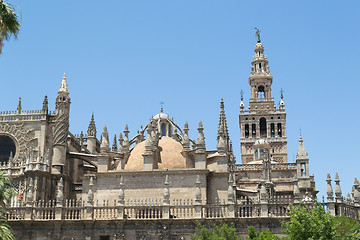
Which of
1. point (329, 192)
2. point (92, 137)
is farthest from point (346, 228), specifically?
point (92, 137)

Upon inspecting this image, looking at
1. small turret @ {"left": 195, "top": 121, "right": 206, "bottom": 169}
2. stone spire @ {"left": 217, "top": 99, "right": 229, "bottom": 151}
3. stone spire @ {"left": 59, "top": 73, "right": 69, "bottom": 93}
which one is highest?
stone spire @ {"left": 59, "top": 73, "right": 69, "bottom": 93}

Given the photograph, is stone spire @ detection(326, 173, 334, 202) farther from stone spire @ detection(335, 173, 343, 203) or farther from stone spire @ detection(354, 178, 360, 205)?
stone spire @ detection(354, 178, 360, 205)

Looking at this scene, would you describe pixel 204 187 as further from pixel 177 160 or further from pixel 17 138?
pixel 17 138

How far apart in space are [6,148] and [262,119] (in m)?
40.8

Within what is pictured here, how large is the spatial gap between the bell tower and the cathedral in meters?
28.9

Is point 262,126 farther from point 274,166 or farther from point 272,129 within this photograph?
point 274,166

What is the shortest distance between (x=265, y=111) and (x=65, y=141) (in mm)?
38902

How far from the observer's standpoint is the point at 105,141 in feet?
134

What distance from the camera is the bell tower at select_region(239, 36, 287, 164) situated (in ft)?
246

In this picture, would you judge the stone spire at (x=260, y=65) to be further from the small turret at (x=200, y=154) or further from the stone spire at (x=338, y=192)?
the small turret at (x=200, y=154)

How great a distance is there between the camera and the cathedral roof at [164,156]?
4038 cm

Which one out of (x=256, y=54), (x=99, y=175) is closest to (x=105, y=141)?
(x=99, y=175)

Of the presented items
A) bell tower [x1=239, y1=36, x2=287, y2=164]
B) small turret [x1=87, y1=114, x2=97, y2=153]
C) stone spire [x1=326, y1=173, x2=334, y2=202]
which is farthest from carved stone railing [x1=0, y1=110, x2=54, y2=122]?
bell tower [x1=239, y1=36, x2=287, y2=164]

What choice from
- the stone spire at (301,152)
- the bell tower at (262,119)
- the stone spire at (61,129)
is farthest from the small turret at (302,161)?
the stone spire at (61,129)
